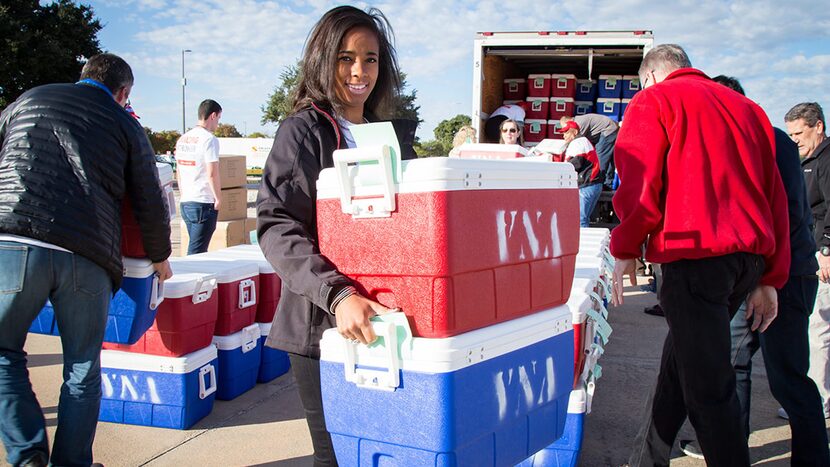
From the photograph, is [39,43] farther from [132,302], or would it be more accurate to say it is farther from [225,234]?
[132,302]

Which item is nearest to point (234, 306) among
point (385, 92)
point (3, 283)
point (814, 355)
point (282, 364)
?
point (282, 364)

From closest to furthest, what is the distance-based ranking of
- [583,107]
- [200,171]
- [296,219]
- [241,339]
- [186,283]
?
[296,219] < [186,283] < [241,339] < [200,171] < [583,107]

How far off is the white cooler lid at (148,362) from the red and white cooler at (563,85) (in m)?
6.71

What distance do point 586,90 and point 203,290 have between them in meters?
7.05

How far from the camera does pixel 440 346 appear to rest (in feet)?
4.38

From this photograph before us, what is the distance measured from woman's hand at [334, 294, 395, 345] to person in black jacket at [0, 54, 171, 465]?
56.9 inches

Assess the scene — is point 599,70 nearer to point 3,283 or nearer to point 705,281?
point 705,281

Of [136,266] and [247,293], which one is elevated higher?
[136,266]

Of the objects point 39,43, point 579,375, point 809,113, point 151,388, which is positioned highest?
point 39,43

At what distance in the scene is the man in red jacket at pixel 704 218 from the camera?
2154 mm

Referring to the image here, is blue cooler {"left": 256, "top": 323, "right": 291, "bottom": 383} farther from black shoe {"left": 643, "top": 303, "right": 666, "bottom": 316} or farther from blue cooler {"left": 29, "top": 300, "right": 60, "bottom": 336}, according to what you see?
black shoe {"left": 643, "top": 303, "right": 666, "bottom": 316}

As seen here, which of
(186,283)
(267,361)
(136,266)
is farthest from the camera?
(267,361)

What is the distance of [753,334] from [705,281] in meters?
0.80

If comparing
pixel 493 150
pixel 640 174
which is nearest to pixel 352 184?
pixel 640 174
